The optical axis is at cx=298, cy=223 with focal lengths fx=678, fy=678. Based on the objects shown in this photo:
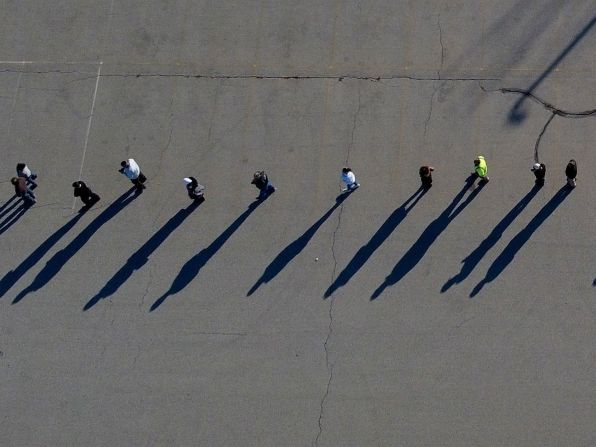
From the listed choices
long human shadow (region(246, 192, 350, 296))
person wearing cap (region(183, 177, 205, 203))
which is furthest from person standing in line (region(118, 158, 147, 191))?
long human shadow (region(246, 192, 350, 296))

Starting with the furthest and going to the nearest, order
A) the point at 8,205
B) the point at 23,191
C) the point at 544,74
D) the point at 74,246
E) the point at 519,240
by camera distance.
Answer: the point at 544,74, the point at 8,205, the point at 74,246, the point at 23,191, the point at 519,240

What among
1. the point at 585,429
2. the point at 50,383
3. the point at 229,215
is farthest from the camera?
the point at 229,215

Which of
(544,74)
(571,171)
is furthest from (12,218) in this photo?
(544,74)

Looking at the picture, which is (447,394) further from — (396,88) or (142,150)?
(142,150)

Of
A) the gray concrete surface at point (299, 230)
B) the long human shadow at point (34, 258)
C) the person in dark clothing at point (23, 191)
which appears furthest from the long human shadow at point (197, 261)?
the person in dark clothing at point (23, 191)

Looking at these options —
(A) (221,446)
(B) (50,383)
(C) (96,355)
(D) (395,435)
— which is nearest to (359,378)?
(D) (395,435)

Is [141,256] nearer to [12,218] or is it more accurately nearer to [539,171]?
[12,218]
